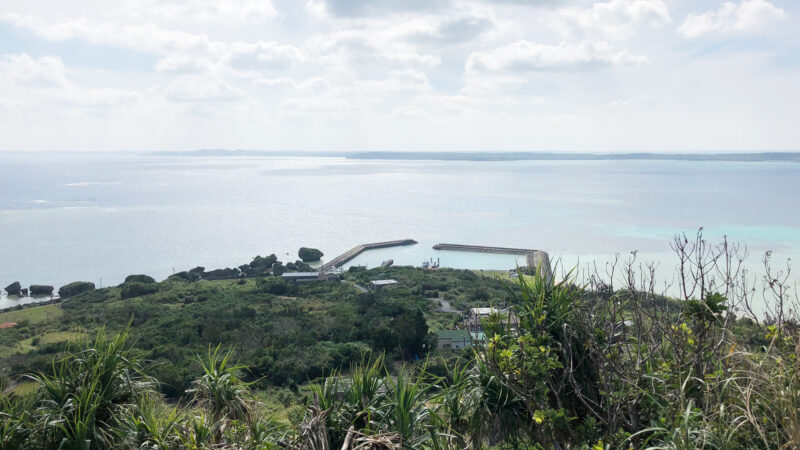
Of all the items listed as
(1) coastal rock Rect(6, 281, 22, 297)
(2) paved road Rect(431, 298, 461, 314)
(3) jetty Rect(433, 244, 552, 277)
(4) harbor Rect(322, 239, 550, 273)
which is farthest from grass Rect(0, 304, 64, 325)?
(3) jetty Rect(433, 244, 552, 277)

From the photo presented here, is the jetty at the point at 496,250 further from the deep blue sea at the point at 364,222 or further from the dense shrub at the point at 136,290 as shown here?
the dense shrub at the point at 136,290

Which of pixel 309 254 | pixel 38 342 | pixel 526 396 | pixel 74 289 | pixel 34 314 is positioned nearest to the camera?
pixel 526 396

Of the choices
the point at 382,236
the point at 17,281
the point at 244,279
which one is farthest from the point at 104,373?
the point at 382,236

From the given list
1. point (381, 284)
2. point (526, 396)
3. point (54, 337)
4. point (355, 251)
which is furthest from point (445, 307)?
point (526, 396)

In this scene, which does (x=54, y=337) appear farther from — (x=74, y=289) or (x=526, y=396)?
(x=526, y=396)

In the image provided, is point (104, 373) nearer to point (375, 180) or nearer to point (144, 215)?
point (144, 215)
